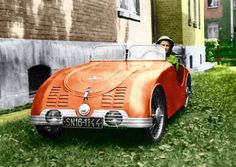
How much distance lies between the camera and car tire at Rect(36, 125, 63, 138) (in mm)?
5434

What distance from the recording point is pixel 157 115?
17.6ft

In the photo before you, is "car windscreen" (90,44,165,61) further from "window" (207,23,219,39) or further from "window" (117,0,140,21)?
"window" (207,23,219,39)

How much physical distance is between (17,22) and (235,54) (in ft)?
78.5

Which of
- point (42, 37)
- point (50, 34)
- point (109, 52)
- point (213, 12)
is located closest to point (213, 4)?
point (213, 12)

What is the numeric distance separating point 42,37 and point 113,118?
5079 millimetres

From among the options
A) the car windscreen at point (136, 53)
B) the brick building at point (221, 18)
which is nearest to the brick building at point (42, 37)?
the car windscreen at point (136, 53)

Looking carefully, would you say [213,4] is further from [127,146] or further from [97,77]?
[127,146]

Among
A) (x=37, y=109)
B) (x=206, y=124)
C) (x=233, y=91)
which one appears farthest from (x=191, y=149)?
(x=233, y=91)

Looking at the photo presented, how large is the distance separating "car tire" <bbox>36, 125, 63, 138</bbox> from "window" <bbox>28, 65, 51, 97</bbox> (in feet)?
12.2

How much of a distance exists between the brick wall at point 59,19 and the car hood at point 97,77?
118 inches

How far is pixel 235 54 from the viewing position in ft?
98.3

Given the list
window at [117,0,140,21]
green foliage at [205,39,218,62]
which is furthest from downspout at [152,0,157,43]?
green foliage at [205,39,218,62]

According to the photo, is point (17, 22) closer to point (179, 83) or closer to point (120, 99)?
point (179, 83)

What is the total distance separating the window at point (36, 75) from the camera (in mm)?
9430
